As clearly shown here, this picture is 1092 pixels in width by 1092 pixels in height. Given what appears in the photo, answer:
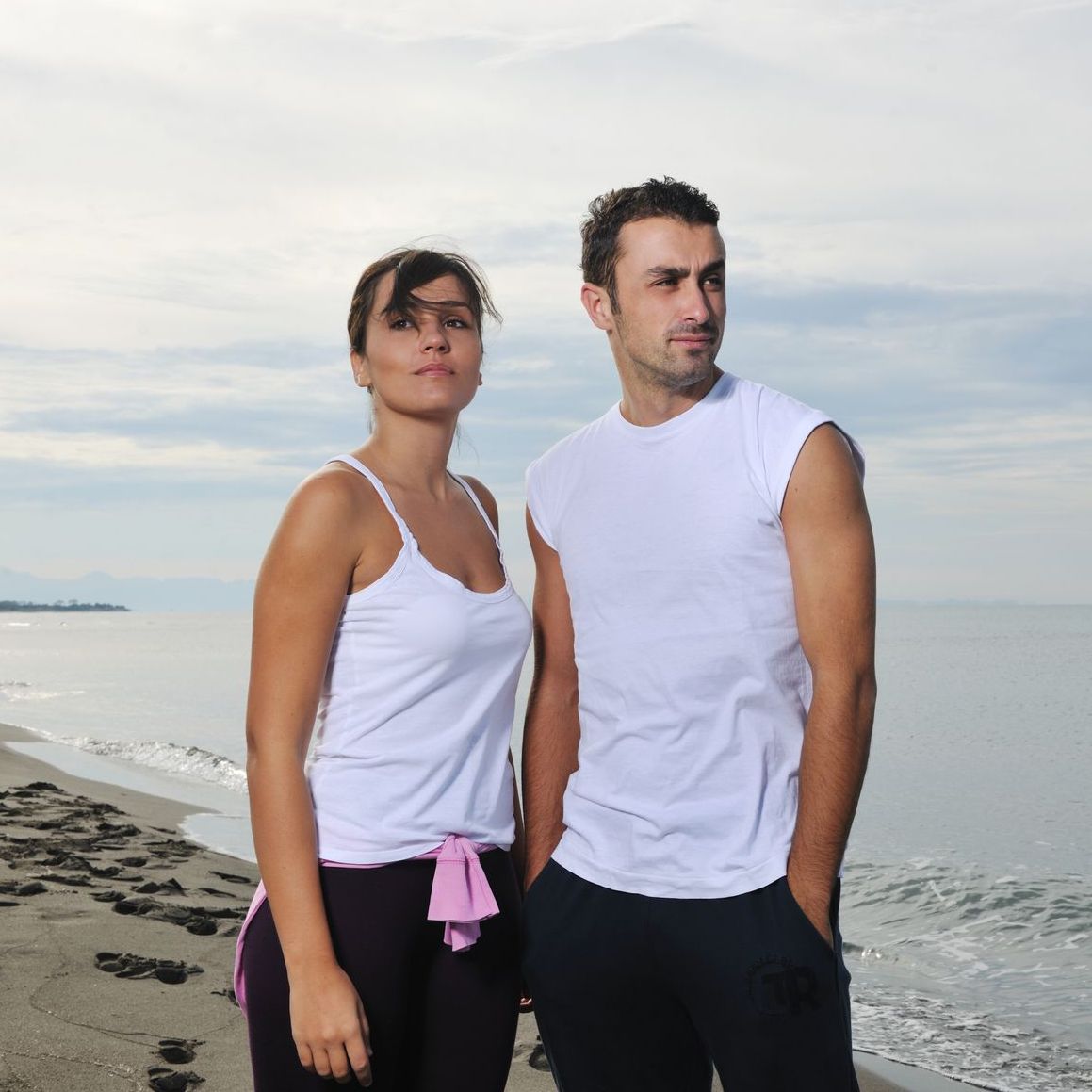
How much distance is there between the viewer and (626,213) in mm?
2654

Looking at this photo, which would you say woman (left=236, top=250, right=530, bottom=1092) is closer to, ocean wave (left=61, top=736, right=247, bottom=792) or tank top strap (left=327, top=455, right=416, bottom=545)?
tank top strap (left=327, top=455, right=416, bottom=545)

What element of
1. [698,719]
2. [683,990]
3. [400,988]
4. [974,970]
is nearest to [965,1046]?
[974,970]

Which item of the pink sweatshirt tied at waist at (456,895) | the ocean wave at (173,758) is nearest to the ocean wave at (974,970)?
the pink sweatshirt tied at waist at (456,895)

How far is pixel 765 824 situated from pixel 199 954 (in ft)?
12.5

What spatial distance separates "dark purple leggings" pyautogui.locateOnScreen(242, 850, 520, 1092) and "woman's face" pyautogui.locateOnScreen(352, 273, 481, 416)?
92 cm

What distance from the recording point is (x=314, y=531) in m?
2.23

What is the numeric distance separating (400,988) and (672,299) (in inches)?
57.9

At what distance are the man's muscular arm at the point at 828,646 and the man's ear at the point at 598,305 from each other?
60cm

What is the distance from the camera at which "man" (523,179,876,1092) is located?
231cm

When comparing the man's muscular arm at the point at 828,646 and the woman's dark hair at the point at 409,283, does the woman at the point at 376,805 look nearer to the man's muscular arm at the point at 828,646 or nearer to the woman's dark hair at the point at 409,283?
the woman's dark hair at the point at 409,283

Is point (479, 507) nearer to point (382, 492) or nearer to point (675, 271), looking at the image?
point (382, 492)

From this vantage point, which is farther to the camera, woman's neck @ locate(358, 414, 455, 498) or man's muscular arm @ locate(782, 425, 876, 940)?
woman's neck @ locate(358, 414, 455, 498)

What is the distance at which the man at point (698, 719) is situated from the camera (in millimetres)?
2311

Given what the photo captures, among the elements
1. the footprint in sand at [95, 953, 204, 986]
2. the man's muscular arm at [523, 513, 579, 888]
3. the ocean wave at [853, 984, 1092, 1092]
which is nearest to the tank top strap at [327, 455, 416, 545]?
the man's muscular arm at [523, 513, 579, 888]
